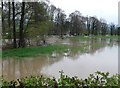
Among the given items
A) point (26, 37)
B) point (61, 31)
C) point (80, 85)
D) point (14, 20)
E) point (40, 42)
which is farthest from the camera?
point (61, 31)

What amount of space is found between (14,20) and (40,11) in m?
0.97

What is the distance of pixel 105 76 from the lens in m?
1.56

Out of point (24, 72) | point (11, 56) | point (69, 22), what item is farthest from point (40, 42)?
point (69, 22)

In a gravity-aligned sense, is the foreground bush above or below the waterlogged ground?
above

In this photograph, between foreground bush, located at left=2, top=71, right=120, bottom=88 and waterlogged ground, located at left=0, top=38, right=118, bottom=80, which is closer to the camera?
foreground bush, located at left=2, top=71, right=120, bottom=88

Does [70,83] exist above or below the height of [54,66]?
above

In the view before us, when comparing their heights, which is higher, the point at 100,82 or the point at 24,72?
the point at 100,82

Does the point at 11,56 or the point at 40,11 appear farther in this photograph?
the point at 40,11

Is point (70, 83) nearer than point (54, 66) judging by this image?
Yes

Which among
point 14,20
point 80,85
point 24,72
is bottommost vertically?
point 24,72

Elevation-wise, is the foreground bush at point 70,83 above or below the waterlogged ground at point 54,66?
above

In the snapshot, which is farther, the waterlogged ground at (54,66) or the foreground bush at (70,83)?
the waterlogged ground at (54,66)

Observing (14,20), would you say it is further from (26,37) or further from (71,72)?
(71,72)

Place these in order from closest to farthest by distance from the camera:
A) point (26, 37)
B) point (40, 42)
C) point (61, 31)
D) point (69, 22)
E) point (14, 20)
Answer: point (14, 20)
point (26, 37)
point (40, 42)
point (61, 31)
point (69, 22)
